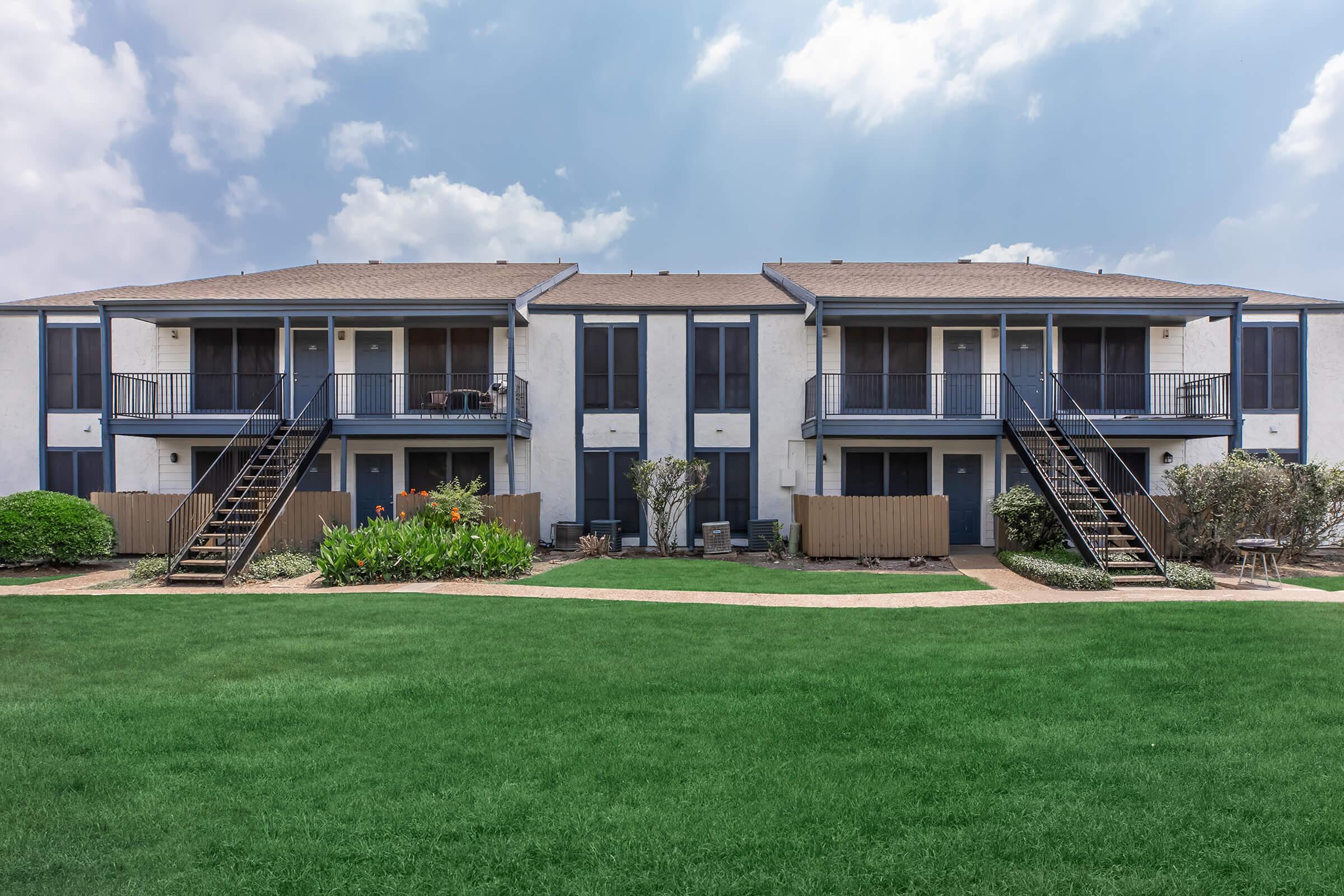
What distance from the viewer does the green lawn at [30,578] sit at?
12.6 meters

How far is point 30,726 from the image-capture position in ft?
17.2

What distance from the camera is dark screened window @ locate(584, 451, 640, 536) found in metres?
18.0

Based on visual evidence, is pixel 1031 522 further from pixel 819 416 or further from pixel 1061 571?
pixel 819 416

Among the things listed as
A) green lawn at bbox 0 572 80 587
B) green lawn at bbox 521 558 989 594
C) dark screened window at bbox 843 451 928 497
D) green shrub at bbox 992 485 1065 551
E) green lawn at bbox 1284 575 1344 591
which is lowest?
green lawn at bbox 0 572 80 587

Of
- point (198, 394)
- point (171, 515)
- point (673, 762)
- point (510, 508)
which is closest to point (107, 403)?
point (198, 394)

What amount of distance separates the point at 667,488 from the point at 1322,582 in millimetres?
11386

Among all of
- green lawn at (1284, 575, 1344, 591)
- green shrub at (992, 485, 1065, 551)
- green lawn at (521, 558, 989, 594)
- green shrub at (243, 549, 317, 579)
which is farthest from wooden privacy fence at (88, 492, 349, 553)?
green lawn at (1284, 575, 1344, 591)

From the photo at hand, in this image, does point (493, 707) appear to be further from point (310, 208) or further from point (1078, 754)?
point (310, 208)

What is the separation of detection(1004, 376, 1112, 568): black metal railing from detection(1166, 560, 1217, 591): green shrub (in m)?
0.95

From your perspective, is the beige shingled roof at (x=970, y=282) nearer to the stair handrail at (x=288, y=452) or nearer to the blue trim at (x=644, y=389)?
the blue trim at (x=644, y=389)

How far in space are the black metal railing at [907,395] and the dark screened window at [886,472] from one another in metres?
1.03

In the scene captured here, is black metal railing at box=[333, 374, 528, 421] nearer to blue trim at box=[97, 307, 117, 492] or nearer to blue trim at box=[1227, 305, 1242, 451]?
blue trim at box=[97, 307, 117, 492]

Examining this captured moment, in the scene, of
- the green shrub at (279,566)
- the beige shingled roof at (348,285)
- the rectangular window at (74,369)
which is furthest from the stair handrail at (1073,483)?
the rectangular window at (74,369)

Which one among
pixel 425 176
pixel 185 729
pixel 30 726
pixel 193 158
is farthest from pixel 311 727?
pixel 425 176
